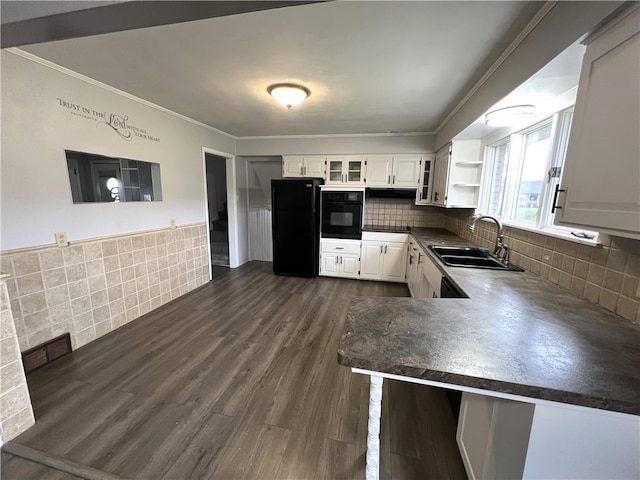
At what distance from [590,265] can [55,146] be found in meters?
3.80

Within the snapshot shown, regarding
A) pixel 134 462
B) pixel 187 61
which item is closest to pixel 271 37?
pixel 187 61

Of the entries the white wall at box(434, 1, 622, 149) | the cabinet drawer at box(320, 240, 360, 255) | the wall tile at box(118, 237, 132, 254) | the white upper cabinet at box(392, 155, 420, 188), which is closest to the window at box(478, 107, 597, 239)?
the white wall at box(434, 1, 622, 149)

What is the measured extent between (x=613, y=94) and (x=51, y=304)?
3.65 meters

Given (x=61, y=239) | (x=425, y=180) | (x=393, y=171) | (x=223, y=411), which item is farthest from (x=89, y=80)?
(x=425, y=180)

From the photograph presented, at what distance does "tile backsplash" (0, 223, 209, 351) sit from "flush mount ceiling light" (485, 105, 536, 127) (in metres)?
3.61

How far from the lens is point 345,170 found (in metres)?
4.13

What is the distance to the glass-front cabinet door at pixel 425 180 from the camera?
387cm

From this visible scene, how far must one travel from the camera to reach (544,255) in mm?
1684

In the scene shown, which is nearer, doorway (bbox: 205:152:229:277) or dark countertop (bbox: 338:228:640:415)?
dark countertop (bbox: 338:228:640:415)

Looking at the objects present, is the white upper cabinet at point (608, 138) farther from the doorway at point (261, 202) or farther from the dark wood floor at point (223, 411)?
the doorway at point (261, 202)

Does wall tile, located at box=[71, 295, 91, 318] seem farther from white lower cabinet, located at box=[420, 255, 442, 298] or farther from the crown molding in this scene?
white lower cabinet, located at box=[420, 255, 442, 298]

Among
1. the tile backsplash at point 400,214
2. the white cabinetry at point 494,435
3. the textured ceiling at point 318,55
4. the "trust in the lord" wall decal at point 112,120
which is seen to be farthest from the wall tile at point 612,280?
the "trust in the lord" wall decal at point 112,120

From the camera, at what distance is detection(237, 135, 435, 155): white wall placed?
3.90 m

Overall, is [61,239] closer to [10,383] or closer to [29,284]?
[29,284]
